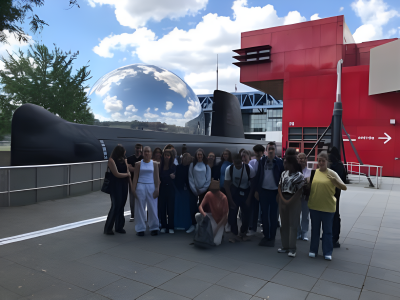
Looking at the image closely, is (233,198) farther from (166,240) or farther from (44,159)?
(44,159)

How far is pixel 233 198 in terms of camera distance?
5816 millimetres

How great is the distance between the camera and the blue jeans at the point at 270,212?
5.49 meters

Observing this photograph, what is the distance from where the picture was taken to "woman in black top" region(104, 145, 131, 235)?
18.9ft

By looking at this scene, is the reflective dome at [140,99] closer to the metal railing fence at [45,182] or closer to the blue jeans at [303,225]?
the metal railing fence at [45,182]

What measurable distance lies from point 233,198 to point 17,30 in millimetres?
5979

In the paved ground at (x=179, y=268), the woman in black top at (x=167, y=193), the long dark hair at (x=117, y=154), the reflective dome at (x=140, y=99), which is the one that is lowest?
the paved ground at (x=179, y=268)

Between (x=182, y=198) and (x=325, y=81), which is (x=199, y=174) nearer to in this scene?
(x=182, y=198)

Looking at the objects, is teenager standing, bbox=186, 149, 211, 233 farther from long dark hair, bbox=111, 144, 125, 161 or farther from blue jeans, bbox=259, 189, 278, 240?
long dark hair, bbox=111, 144, 125, 161

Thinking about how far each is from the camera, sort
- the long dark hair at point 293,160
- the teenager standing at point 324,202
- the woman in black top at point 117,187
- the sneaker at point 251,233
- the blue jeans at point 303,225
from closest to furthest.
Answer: the teenager standing at point 324,202 → the long dark hair at point 293,160 → the woman in black top at point 117,187 → the blue jeans at point 303,225 → the sneaker at point 251,233

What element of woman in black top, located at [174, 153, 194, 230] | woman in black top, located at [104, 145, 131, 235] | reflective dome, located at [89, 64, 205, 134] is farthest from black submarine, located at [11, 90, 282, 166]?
woman in black top, located at [174, 153, 194, 230]


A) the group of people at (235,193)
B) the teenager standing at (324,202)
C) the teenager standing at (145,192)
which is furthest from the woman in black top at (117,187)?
the teenager standing at (324,202)

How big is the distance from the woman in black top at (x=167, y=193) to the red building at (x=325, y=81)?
17729mm

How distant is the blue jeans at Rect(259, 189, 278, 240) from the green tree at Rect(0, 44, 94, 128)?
69.6 feet

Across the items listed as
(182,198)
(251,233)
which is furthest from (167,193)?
(251,233)
